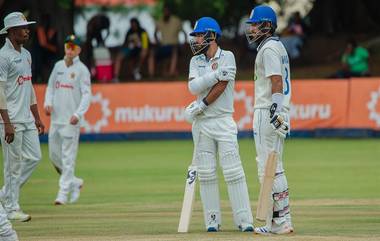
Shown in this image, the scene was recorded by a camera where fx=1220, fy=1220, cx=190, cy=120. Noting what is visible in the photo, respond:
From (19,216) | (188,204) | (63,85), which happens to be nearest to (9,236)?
(188,204)

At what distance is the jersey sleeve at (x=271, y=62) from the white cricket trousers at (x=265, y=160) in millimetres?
424

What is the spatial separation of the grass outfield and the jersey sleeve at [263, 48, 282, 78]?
5.67ft

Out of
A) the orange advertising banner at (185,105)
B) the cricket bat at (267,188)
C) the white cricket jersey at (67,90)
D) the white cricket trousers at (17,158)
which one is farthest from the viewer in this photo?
the orange advertising banner at (185,105)

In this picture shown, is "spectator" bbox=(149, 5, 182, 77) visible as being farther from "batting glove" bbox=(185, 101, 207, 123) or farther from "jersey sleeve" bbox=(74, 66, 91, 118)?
"batting glove" bbox=(185, 101, 207, 123)

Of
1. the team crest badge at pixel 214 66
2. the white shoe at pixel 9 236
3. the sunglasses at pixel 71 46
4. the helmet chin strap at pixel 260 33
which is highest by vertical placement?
the helmet chin strap at pixel 260 33

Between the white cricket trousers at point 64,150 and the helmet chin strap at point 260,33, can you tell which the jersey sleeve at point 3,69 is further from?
the helmet chin strap at point 260,33

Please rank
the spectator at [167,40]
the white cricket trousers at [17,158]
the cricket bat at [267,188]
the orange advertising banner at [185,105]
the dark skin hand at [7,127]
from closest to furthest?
the cricket bat at [267,188] < the dark skin hand at [7,127] < the white cricket trousers at [17,158] < the orange advertising banner at [185,105] < the spectator at [167,40]

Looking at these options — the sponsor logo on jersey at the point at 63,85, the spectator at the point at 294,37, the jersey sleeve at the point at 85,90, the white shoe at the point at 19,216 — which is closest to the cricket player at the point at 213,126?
the white shoe at the point at 19,216

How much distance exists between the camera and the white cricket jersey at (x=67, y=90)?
1839 centimetres

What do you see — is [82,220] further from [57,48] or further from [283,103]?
[57,48]

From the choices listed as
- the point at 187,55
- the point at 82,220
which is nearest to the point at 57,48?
the point at 187,55

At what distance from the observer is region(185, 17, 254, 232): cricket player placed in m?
13.4

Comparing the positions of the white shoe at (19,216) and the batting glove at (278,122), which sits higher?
the batting glove at (278,122)

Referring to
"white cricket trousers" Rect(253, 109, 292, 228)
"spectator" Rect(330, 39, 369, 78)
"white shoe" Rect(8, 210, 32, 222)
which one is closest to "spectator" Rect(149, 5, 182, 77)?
"spectator" Rect(330, 39, 369, 78)
